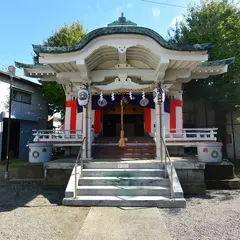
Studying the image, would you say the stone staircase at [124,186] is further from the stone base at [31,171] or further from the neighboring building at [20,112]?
the neighboring building at [20,112]

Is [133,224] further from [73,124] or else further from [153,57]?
[73,124]

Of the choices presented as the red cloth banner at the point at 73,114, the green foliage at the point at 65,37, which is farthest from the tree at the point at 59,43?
the red cloth banner at the point at 73,114

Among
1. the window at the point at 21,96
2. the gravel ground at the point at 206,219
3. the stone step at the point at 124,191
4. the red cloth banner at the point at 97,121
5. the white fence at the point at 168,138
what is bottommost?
the gravel ground at the point at 206,219

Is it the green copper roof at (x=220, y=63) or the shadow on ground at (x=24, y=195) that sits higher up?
the green copper roof at (x=220, y=63)

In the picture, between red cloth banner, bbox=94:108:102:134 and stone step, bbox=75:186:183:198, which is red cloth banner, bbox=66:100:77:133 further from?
stone step, bbox=75:186:183:198

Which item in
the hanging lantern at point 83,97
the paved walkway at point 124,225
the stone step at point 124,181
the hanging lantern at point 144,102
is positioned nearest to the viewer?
the paved walkway at point 124,225

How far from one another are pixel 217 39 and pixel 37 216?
1309 cm

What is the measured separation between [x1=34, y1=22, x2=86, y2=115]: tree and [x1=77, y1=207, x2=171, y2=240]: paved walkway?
12.0m

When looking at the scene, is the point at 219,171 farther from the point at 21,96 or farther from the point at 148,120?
the point at 21,96

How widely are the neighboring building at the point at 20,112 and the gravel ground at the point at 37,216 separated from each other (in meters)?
8.74

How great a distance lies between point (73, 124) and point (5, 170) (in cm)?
358

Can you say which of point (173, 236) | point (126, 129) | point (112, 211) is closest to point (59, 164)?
point (112, 211)

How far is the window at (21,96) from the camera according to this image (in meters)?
15.0

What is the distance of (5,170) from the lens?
30.5ft
